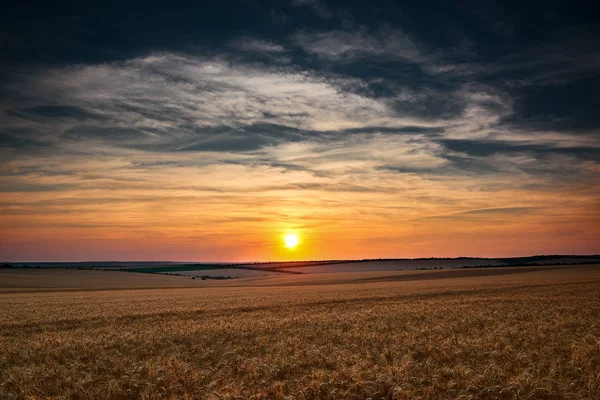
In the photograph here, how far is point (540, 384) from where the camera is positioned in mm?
8430

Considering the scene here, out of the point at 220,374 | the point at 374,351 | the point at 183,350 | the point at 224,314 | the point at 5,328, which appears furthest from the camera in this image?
the point at 224,314

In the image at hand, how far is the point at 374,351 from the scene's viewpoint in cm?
1220

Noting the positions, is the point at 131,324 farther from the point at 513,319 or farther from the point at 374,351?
the point at 513,319

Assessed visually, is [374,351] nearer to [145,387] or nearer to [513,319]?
[145,387]

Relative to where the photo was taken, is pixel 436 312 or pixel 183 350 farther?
pixel 436 312

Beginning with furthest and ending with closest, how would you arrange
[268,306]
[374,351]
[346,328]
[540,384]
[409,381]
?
[268,306]
[346,328]
[374,351]
[409,381]
[540,384]

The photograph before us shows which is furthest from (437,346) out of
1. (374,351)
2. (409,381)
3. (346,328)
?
(346,328)

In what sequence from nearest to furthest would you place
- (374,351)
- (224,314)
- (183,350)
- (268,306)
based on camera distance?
(374,351) < (183,350) < (224,314) < (268,306)

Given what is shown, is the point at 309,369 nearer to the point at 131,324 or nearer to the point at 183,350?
the point at 183,350

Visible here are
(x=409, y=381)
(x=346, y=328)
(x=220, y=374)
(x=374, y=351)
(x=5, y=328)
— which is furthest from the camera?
(x=5, y=328)

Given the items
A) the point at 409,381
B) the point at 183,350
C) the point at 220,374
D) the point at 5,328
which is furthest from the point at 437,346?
the point at 5,328

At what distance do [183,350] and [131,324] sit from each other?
859cm

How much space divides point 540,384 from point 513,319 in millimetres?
10366

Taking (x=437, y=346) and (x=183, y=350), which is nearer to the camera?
(x=437, y=346)
